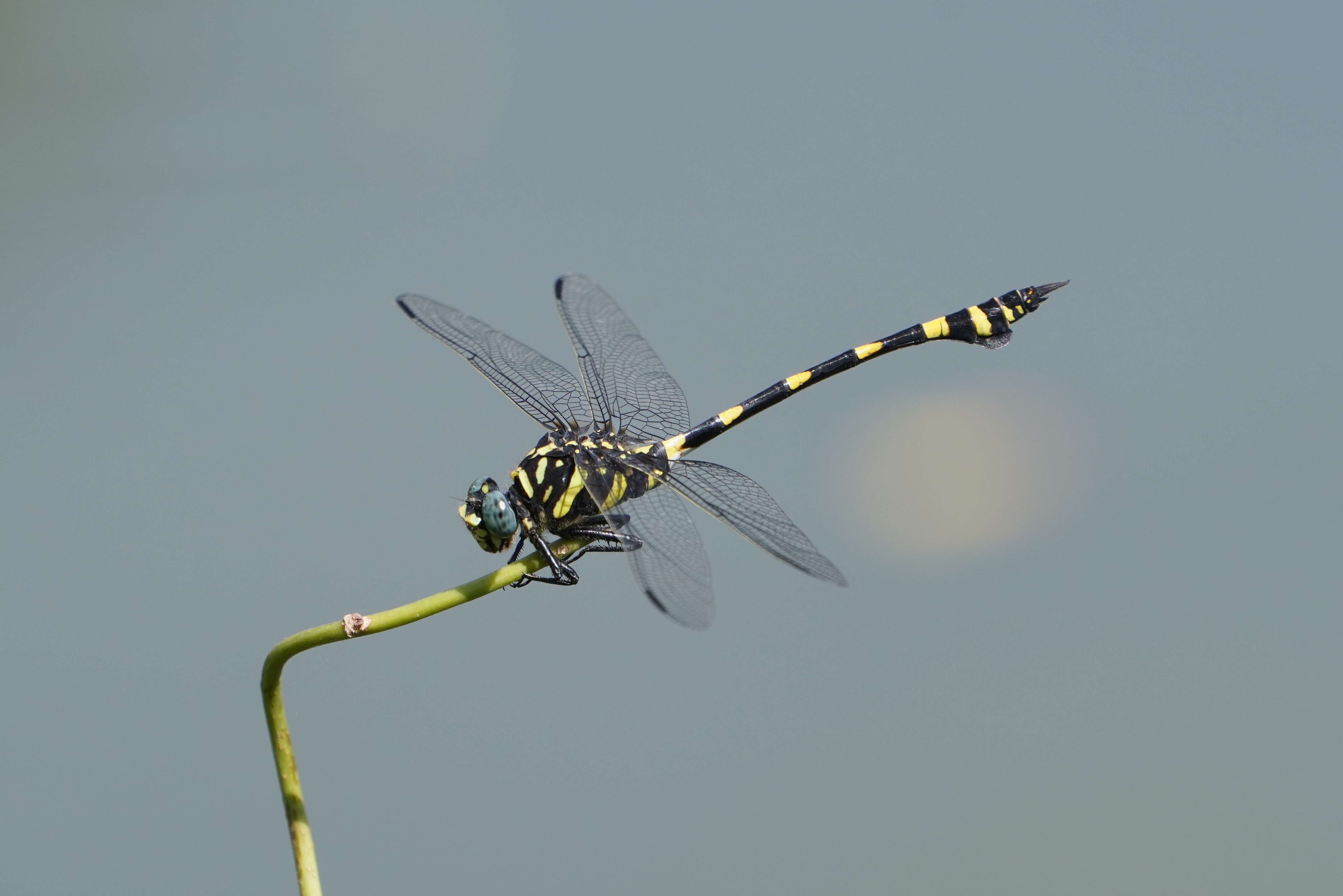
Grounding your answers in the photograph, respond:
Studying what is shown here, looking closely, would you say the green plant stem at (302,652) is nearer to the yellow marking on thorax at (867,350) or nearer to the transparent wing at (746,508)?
the transparent wing at (746,508)

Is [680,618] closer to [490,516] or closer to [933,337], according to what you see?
[490,516]

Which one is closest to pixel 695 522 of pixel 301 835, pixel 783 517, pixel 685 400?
pixel 783 517

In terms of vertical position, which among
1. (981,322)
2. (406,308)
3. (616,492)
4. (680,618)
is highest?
(406,308)

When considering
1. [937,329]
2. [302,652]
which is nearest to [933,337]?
[937,329]

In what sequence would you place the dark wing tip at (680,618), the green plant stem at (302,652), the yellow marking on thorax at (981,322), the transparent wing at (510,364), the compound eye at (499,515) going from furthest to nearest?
the yellow marking on thorax at (981,322) < the transparent wing at (510,364) < the compound eye at (499,515) < the dark wing tip at (680,618) < the green plant stem at (302,652)

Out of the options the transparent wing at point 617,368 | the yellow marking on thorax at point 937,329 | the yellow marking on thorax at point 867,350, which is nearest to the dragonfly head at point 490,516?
the transparent wing at point 617,368
